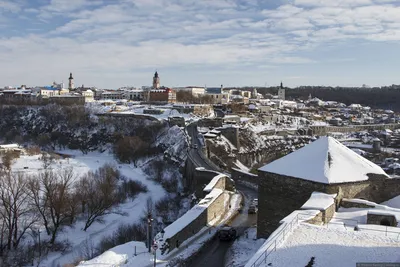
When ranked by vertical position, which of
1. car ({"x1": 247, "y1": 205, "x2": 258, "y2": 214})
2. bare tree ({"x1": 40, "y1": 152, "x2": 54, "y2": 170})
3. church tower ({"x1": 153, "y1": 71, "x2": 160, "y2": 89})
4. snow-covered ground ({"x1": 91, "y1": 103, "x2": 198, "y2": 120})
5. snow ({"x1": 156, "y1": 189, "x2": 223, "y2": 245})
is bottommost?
bare tree ({"x1": 40, "y1": 152, "x2": 54, "y2": 170})

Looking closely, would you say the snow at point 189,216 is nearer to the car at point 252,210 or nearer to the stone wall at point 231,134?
the car at point 252,210

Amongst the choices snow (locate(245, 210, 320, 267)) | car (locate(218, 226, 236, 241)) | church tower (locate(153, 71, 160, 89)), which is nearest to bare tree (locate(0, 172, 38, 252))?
car (locate(218, 226, 236, 241))

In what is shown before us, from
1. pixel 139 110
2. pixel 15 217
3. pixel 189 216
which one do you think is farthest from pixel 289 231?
pixel 139 110

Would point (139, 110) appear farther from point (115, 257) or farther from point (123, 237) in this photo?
point (115, 257)

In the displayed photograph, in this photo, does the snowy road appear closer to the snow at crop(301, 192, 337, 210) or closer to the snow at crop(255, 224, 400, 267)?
the snow at crop(301, 192, 337, 210)

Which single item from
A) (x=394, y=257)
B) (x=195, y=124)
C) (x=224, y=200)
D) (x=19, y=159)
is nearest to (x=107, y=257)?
(x=394, y=257)
